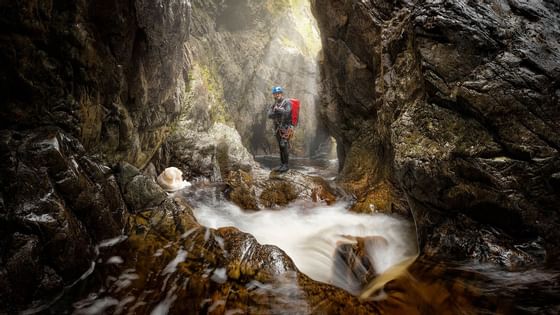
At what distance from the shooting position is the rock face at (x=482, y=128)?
14.5 feet

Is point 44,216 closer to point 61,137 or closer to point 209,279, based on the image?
point 61,137

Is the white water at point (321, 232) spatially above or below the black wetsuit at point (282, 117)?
below

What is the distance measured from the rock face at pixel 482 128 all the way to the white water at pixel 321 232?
0.87 meters

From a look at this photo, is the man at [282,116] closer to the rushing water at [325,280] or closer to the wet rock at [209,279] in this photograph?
the rushing water at [325,280]

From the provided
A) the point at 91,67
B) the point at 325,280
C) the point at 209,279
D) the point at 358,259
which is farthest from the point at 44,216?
the point at 358,259

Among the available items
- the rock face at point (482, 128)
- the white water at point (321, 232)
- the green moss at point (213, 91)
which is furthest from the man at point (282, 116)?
the green moss at point (213, 91)

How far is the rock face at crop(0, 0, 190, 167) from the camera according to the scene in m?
4.02

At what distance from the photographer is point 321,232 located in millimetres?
7074

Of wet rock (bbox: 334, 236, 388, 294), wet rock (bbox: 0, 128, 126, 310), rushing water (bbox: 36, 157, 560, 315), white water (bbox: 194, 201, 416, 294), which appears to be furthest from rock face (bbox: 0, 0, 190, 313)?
wet rock (bbox: 334, 236, 388, 294)

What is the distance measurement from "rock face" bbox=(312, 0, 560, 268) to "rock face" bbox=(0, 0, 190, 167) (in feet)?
19.9

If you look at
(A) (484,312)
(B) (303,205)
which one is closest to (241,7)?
(B) (303,205)

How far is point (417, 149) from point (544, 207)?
1.98m

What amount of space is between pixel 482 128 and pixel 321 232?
3955mm

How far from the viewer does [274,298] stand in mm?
3787
